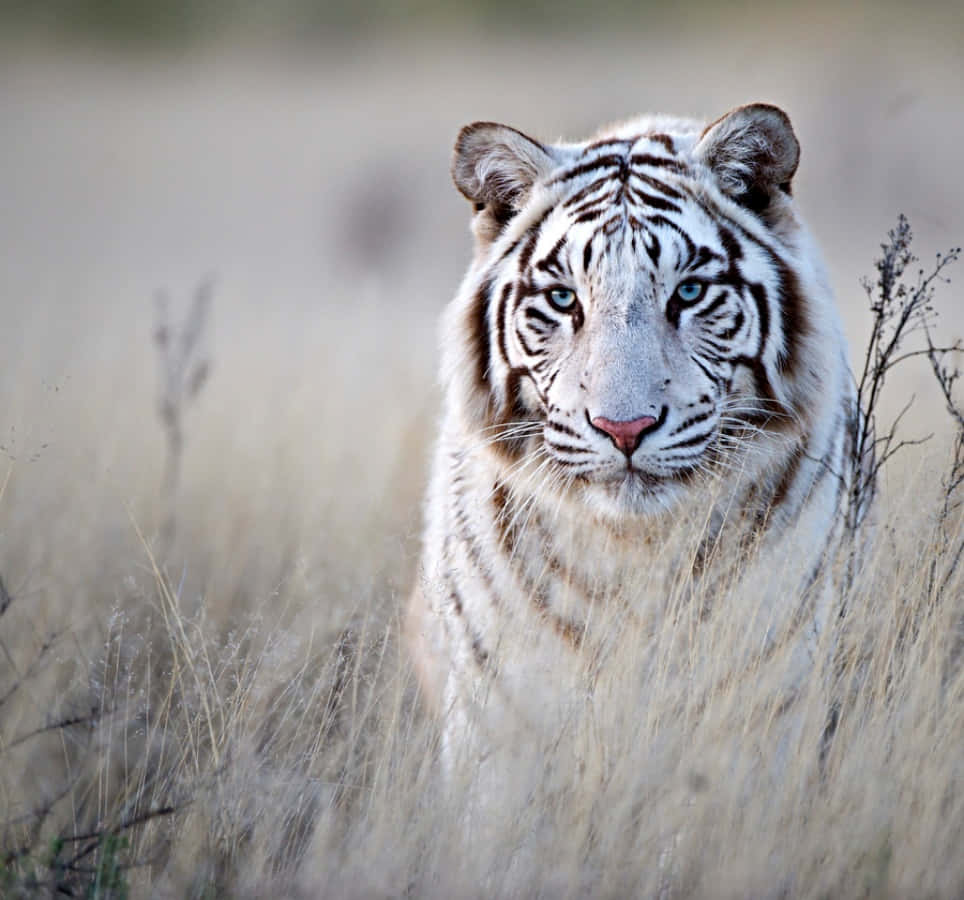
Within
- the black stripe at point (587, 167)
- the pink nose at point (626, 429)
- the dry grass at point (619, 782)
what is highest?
the black stripe at point (587, 167)

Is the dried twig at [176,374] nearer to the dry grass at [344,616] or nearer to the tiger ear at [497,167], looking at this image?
the dry grass at [344,616]

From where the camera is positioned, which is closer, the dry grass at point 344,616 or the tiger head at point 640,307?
the dry grass at point 344,616

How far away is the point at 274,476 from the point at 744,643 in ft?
13.9

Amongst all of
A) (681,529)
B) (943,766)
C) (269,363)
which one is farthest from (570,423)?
(269,363)

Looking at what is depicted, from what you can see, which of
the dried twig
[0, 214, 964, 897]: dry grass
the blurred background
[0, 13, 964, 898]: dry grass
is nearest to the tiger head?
[0, 214, 964, 897]: dry grass

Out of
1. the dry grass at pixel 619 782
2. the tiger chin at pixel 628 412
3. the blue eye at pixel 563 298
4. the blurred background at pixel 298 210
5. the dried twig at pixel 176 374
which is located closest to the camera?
the dry grass at pixel 619 782

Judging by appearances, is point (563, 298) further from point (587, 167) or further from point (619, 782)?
point (619, 782)

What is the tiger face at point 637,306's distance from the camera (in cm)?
301

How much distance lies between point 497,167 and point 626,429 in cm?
111

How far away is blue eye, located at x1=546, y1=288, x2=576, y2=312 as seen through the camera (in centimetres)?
327

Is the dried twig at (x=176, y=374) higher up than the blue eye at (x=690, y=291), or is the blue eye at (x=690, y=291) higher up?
the blue eye at (x=690, y=291)

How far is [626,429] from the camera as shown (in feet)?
9.59

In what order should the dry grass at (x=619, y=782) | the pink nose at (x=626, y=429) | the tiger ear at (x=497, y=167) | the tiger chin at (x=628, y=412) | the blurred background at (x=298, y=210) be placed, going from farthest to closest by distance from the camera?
the blurred background at (x=298, y=210) < the tiger ear at (x=497, y=167) < the tiger chin at (x=628, y=412) < the pink nose at (x=626, y=429) < the dry grass at (x=619, y=782)

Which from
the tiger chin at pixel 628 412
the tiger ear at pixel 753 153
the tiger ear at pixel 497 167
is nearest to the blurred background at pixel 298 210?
the tiger chin at pixel 628 412
